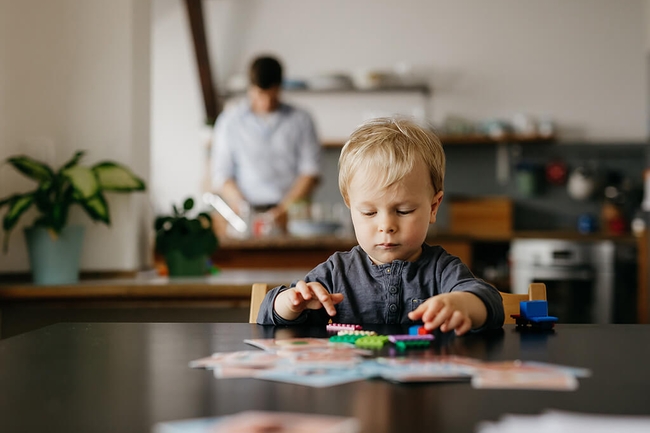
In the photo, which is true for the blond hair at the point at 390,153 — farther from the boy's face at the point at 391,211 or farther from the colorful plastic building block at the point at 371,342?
the colorful plastic building block at the point at 371,342

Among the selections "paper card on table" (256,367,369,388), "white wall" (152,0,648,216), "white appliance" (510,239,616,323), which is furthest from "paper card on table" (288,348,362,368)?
"white wall" (152,0,648,216)

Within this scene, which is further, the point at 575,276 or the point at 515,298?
the point at 575,276

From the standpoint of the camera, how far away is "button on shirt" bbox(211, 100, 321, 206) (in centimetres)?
432

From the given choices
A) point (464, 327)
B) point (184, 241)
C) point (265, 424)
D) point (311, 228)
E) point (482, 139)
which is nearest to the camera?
point (265, 424)

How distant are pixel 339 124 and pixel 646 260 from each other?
245 cm

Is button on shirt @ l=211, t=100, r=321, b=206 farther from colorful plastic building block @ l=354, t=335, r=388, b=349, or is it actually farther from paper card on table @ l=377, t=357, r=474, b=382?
paper card on table @ l=377, t=357, r=474, b=382

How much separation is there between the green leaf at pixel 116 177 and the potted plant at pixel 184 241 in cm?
17

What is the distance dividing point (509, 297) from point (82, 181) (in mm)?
1489

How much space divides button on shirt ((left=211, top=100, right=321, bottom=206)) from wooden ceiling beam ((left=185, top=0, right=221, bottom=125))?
117 cm

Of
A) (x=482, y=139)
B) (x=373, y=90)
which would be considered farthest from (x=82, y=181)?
(x=482, y=139)

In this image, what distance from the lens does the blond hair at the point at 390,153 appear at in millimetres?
1225

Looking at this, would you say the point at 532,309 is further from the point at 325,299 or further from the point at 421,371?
the point at 421,371

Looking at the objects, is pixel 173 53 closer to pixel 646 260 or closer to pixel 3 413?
pixel 646 260

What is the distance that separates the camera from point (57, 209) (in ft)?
7.59
